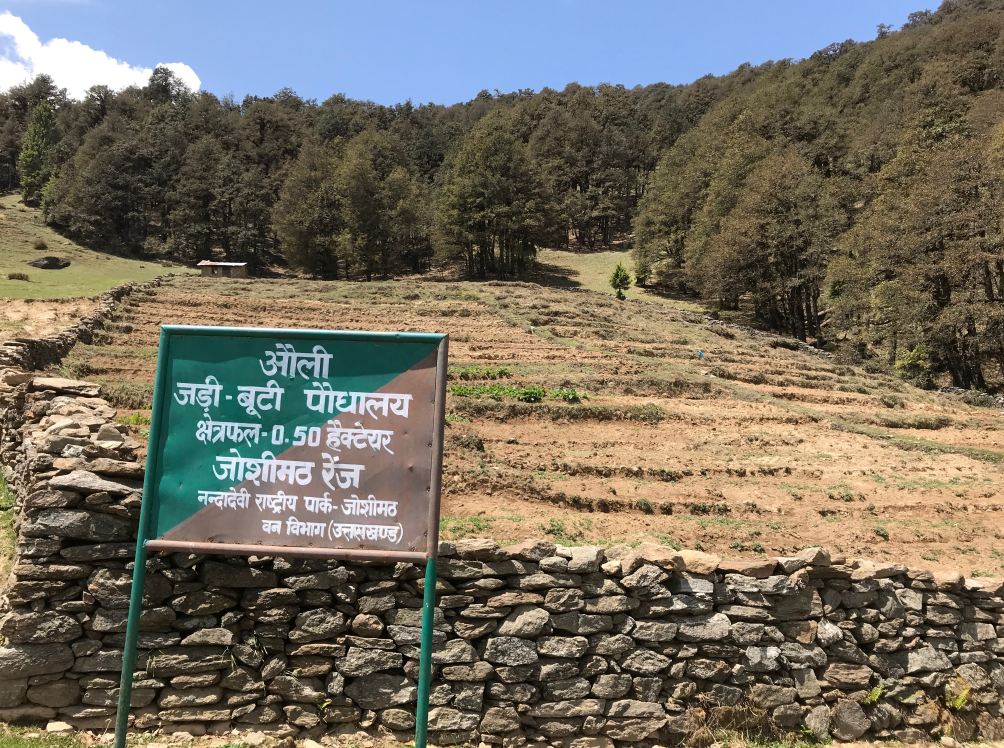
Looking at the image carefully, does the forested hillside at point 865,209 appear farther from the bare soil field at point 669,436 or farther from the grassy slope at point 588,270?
the bare soil field at point 669,436

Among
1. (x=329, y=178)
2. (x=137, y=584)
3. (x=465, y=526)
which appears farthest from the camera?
(x=329, y=178)

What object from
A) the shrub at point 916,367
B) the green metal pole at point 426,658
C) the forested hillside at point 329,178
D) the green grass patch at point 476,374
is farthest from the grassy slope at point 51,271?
the shrub at point 916,367

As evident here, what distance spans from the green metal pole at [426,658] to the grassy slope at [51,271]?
99.5 feet

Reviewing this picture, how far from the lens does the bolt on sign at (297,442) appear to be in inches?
140

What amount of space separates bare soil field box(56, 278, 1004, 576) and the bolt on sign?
14.3 feet

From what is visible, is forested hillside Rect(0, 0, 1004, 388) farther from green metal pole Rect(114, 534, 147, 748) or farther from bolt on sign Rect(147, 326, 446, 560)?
green metal pole Rect(114, 534, 147, 748)

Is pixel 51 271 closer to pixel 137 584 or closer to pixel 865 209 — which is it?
pixel 137 584

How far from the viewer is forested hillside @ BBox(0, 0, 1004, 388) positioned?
28.9 m

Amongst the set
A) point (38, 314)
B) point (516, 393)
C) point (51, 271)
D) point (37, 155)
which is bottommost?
point (516, 393)

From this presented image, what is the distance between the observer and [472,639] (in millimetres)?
4500

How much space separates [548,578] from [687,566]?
1149 millimetres

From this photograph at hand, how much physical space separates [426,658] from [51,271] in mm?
46774

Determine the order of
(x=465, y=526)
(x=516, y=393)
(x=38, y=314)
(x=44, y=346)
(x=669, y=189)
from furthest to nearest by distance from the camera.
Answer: (x=669, y=189)
(x=38, y=314)
(x=516, y=393)
(x=44, y=346)
(x=465, y=526)

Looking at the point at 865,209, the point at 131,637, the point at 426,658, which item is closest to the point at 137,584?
the point at 131,637
